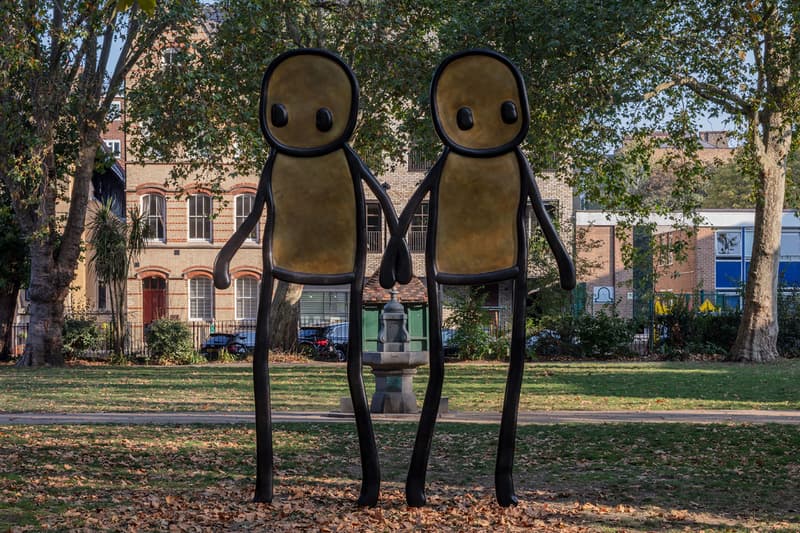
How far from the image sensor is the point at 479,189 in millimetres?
7848

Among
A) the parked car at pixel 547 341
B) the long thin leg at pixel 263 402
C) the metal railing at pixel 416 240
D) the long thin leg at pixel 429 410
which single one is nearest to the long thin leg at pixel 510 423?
the long thin leg at pixel 429 410

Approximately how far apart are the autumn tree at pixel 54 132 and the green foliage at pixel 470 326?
11755mm

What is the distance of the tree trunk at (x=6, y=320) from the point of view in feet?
105

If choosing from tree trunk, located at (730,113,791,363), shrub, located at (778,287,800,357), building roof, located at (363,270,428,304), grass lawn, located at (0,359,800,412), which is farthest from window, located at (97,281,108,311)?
shrub, located at (778,287,800,357)

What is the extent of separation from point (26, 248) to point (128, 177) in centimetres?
1312

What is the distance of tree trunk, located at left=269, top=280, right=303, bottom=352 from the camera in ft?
110

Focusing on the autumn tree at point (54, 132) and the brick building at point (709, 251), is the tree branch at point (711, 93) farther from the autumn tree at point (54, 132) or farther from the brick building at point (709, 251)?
the brick building at point (709, 251)

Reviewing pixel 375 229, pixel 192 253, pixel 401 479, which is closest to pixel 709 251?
pixel 375 229

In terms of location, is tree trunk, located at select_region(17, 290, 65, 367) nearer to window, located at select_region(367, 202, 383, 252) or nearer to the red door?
the red door

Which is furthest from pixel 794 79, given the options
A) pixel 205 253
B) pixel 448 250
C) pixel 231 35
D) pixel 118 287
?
pixel 205 253

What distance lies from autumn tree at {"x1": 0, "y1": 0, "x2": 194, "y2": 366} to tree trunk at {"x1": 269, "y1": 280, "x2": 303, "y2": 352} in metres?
7.00

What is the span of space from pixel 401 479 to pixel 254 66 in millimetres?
18076

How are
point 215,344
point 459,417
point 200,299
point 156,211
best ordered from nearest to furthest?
1. point 459,417
2. point 215,344
3. point 156,211
4. point 200,299

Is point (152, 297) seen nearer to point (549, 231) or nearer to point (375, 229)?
point (375, 229)
